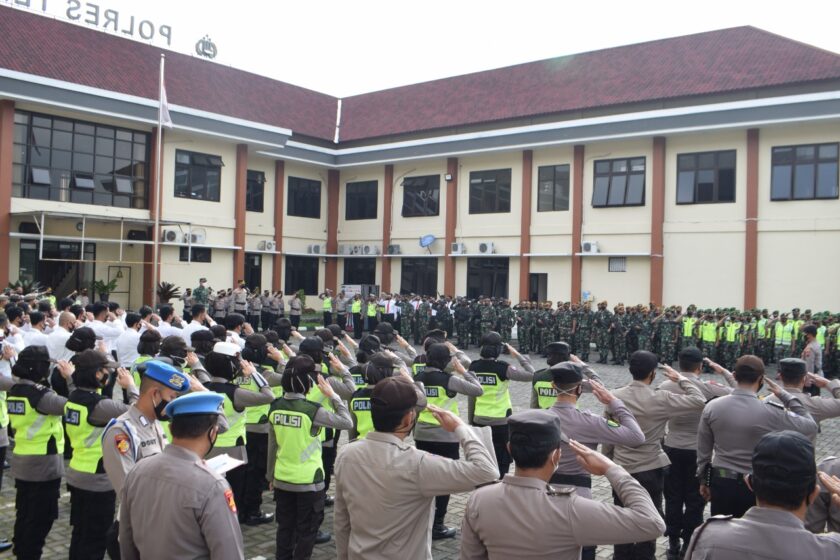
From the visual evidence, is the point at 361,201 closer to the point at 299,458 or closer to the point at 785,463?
the point at 299,458

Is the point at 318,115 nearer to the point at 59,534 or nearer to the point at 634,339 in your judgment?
the point at 634,339

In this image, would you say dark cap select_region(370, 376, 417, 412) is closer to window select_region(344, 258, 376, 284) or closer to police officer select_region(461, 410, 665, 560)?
police officer select_region(461, 410, 665, 560)

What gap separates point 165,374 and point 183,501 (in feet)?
3.45

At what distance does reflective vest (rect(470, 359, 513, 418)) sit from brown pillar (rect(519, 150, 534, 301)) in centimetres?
1780

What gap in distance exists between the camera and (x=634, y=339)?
1798cm

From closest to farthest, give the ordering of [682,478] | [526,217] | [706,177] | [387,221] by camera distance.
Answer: [682,478], [706,177], [526,217], [387,221]

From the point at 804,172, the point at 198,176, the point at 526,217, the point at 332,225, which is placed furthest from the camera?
the point at 332,225

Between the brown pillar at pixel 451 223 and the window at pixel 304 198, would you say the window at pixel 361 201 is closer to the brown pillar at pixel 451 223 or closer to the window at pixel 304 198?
the window at pixel 304 198

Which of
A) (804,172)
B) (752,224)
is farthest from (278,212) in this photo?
(804,172)

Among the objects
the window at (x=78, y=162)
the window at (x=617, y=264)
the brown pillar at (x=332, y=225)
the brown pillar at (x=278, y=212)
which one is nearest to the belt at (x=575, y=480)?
the window at (x=617, y=264)

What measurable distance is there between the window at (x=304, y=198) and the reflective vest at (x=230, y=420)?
2341 centimetres

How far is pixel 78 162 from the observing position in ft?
69.7

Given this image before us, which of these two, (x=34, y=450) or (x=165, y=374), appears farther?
(x=34, y=450)

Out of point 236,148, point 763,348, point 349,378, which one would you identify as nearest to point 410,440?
point 349,378
